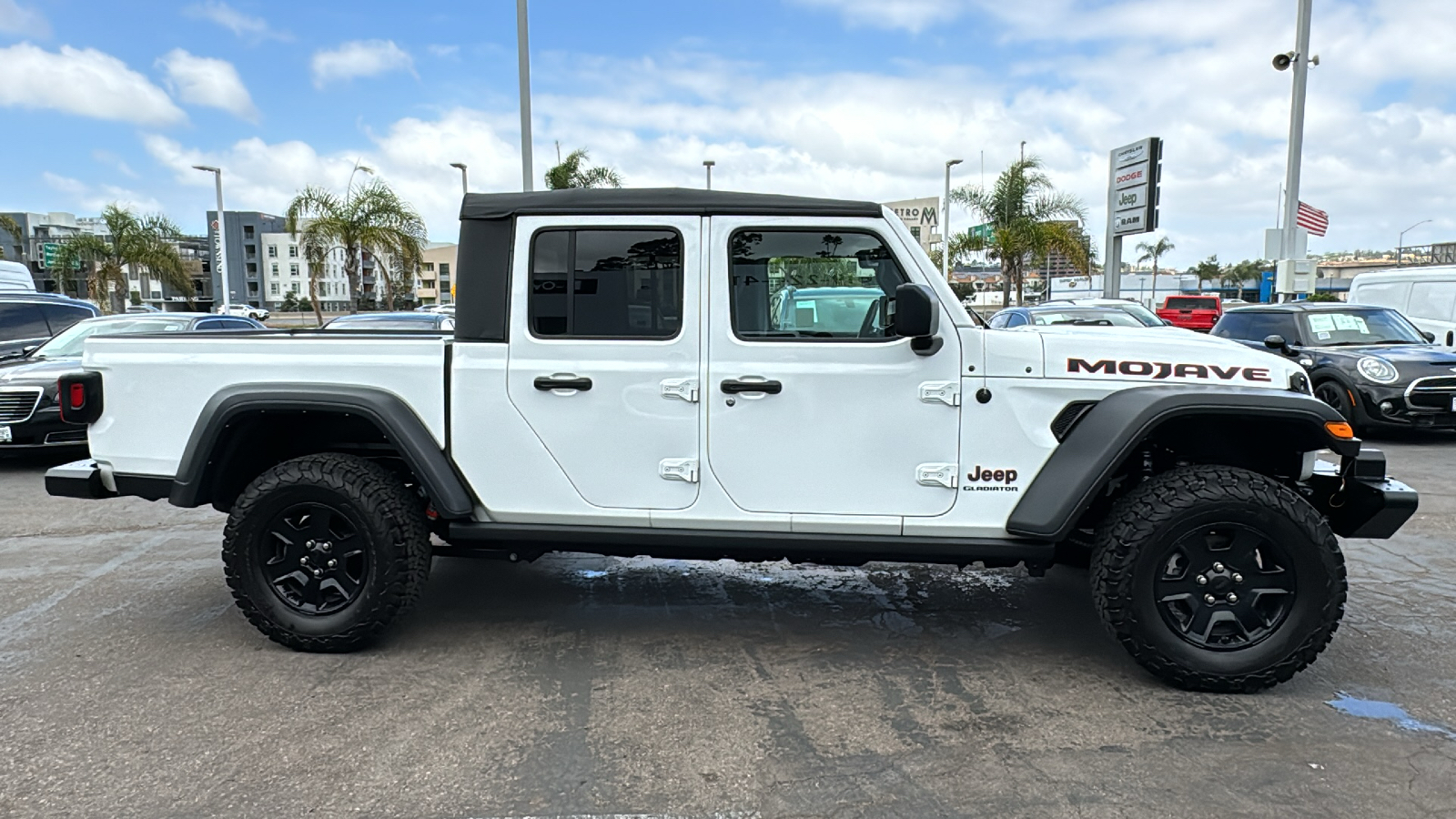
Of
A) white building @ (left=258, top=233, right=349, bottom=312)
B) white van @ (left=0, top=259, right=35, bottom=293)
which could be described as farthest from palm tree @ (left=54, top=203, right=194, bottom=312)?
white building @ (left=258, top=233, right=349, bottom=312)

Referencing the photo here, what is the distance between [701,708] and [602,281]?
1.74 metres

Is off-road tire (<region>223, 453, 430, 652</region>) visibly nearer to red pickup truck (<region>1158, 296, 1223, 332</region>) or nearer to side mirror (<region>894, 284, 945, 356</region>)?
side mirror (<region>894, 284, 945, 356</region>)

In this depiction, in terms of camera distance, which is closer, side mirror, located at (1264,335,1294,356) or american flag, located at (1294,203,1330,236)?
side mirror, located at (1264,335,1294,356)

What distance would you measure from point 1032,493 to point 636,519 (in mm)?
1592

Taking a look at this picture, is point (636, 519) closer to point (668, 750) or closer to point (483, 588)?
point (668, 750)

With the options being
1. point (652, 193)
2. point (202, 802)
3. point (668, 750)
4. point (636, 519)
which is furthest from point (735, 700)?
point (652, 193)

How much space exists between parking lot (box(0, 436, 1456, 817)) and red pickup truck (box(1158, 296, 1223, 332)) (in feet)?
89.8

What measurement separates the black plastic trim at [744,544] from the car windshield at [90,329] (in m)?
7.02

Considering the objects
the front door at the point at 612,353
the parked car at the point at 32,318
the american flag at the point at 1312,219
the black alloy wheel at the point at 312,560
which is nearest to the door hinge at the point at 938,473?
the front door at the point at 612,353

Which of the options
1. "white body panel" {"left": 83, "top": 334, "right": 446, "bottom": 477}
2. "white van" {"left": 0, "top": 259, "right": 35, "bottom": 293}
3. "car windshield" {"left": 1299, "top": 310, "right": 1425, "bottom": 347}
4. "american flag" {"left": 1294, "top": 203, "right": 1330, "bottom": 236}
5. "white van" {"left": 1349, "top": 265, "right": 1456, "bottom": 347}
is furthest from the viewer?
"american flag" {"left": 1294, "top": 203, "right": 1330, "bottom": 236}

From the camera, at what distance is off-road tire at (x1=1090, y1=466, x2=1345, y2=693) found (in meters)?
3.45

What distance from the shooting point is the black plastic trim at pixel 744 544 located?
3.68 metres

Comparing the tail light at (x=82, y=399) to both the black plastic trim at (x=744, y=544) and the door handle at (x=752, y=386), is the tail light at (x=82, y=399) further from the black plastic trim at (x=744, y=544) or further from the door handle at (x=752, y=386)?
the door handle at (x=752, y=386)

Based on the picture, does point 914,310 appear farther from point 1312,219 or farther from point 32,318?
point 1312,219
